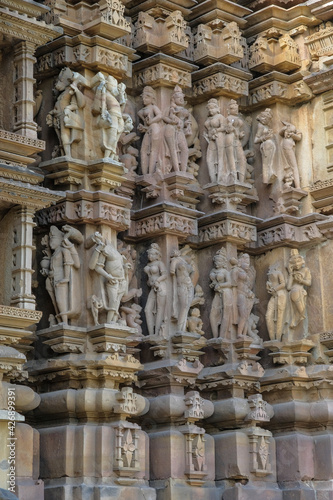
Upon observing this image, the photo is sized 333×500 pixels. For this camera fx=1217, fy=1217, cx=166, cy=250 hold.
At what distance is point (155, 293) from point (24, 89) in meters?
3.99

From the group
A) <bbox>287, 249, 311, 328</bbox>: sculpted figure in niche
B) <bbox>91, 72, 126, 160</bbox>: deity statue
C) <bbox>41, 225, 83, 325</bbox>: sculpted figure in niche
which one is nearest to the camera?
<bbox>41, 225, 83, 325</bbox>: sculpted figure in niche

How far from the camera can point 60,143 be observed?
1941 cm

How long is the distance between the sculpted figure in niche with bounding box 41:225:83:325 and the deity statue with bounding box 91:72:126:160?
1.44m

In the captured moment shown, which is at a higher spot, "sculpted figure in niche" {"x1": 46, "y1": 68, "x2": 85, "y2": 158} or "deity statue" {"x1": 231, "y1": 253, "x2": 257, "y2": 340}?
"sculpted figure in niche" {"x1": 46, "y1": 68, "x2": 85, "y2": 158}

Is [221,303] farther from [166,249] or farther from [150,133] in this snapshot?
[150,133]

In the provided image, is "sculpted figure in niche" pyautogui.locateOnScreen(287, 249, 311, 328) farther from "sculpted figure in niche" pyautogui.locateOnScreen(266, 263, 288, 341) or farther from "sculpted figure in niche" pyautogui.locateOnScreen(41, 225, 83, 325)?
"sculpted figure in niche" pyautogui.locateOnScreen(41, 225, 83, 325)

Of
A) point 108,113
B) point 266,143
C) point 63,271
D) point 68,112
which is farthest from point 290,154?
point 63,271

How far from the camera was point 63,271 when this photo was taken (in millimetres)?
18828

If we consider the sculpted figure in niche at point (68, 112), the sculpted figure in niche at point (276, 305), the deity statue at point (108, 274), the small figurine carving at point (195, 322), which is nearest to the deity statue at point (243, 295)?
the sculpted figure in niche at point (276, 305)

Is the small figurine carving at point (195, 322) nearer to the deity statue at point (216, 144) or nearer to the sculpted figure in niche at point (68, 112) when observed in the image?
the deity statue at point (216, 144)

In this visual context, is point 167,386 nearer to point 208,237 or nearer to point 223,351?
point 223,351

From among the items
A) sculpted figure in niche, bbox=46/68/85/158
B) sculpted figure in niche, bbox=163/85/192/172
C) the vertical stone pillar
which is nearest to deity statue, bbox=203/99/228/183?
sculpted figure in niche, bbox=163/85/192/172

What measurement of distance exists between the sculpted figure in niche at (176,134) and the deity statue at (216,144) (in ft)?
1.93

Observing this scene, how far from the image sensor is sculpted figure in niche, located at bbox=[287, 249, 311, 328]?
20953 mm
